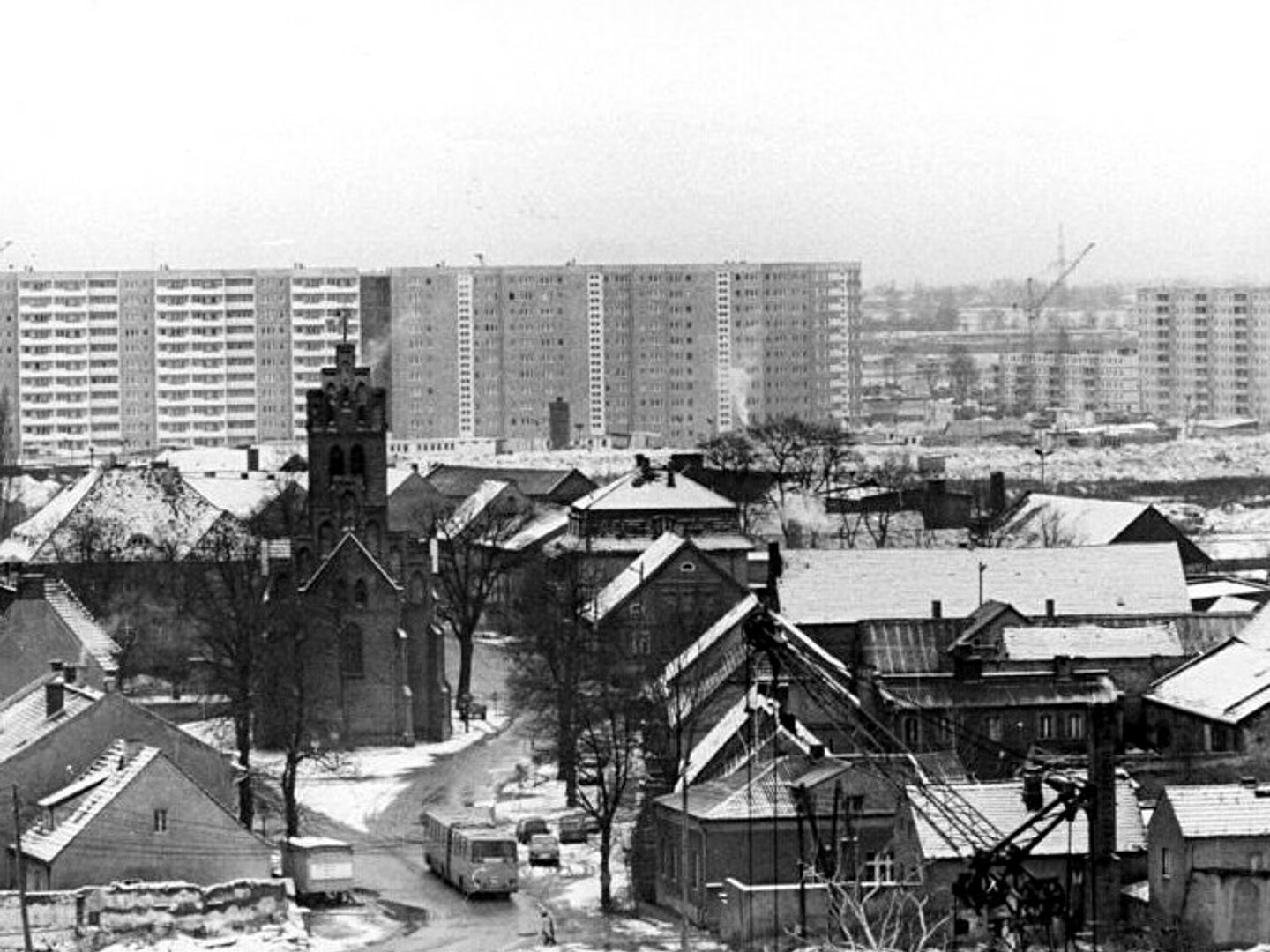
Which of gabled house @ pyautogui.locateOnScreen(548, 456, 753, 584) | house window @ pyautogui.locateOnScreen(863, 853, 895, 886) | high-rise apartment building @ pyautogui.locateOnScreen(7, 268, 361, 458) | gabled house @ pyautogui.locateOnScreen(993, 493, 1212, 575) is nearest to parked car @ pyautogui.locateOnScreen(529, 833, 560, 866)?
house window @ pyautogui.locateOnScreen(863, 853, 895, 886)

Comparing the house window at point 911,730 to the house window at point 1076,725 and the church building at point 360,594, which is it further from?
the church building at point 360,594

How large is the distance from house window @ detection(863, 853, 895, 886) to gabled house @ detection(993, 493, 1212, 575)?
35295mm

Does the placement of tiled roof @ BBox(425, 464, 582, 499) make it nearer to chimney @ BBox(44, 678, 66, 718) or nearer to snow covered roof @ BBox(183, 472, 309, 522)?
snow covered roof @ BBox(183, 472, 309, 522)

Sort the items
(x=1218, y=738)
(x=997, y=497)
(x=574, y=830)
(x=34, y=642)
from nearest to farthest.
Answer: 1. (x=1218, y=738)
2. (x=574, y=830)
3. (x=34, y=642)
4. (x=997, y=497)

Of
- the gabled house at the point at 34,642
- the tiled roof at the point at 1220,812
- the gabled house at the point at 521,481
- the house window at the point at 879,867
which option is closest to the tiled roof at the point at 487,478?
the gabled house at the point at 521,481

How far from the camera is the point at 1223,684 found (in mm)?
57281

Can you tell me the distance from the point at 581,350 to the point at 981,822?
148293 mm

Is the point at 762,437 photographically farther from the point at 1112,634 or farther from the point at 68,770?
the point at 68,770

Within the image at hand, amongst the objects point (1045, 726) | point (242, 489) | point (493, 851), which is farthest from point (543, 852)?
point (242, 489)

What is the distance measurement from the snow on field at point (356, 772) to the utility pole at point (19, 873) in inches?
354

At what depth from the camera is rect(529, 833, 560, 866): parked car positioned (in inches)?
2111

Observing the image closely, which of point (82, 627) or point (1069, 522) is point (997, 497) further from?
point (82, 627)

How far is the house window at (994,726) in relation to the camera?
188 feet

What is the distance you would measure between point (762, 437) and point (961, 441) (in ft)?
242
